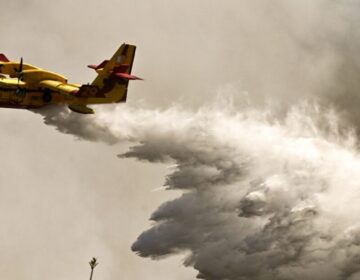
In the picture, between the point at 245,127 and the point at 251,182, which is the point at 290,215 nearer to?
the point at 251,182

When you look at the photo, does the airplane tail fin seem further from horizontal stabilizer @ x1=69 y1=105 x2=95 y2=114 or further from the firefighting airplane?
horizontal stabilizer @ x1=69 y1=105 x2=95 y2=114

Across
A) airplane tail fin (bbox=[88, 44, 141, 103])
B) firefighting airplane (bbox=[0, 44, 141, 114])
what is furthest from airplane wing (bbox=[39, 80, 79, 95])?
airplane tail fin (bbox=[88, 44, 141, 103])

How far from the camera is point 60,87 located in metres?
81.8

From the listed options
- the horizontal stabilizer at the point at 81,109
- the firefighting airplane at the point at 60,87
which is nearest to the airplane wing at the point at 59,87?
the firefighting airplane at the point at 60,87

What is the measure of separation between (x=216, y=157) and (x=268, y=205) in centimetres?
633

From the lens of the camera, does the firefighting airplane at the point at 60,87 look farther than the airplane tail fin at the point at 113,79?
No

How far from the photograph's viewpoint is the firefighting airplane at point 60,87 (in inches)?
3194

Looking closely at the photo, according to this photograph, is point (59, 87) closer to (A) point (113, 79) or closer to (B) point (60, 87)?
(B) point (60, 87)

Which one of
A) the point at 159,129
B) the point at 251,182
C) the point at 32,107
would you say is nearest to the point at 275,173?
the point at 251,182

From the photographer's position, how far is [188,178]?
275 feet

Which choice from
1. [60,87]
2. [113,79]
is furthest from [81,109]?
[113,79]

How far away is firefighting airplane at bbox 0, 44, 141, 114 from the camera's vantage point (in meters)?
81.1

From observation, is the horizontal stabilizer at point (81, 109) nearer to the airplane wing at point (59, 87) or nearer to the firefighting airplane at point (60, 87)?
the firefighting airplane at point (60, 87)

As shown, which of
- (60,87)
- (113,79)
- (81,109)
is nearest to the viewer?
(81,109)
